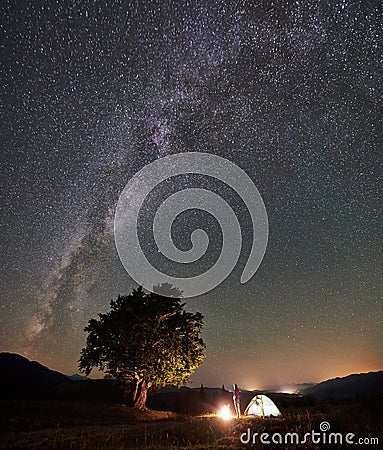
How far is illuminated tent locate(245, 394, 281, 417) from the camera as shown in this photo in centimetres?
2415

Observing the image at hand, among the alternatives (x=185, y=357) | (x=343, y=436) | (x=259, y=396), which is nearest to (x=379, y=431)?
(x=343, y=436)

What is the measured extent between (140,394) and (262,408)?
10236 mm

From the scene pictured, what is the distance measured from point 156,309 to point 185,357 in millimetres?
4314

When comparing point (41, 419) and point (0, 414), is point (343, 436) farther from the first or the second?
point (0, 414)

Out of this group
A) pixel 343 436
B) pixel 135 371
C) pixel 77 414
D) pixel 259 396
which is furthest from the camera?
pixel 135 371

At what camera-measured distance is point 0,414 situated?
805 inches

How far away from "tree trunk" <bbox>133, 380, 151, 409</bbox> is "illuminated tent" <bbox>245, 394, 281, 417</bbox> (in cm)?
871

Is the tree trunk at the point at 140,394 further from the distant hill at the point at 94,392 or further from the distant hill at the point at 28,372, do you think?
the distant hill at the point at 28,372

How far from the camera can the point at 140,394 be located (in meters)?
30.3

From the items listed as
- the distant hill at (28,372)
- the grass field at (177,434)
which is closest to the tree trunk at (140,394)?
the grass field at (177,434)

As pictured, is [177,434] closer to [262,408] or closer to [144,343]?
[262,408]

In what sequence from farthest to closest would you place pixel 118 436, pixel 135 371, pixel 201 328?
pixel 201 328 < pixel 135 371 < pixel 118 436

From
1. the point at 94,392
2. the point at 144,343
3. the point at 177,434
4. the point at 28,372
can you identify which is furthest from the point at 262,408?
the point at 28,372

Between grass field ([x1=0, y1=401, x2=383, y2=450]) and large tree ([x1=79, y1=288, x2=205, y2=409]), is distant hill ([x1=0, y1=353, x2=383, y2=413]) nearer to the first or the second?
large tree ([x1=79, y1=288, x2=205, y2=409])
